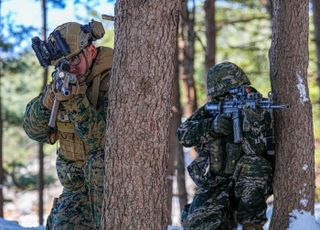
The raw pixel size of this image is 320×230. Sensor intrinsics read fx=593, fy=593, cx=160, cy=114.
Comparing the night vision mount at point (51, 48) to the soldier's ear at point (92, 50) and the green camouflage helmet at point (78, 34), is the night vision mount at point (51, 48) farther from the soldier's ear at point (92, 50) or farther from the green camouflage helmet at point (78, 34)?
the soldier's ear at point (92, 50)

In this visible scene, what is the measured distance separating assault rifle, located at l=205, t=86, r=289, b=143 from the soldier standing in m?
1.10

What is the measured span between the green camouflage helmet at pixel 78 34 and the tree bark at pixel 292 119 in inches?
61.1

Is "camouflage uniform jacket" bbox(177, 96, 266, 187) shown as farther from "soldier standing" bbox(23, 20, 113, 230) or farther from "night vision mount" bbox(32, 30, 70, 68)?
"night vision mount" bbox(32, 30, 70, 68)

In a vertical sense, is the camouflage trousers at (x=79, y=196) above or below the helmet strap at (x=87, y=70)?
below

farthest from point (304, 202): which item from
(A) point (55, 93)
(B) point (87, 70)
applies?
(A) point (55, 93)

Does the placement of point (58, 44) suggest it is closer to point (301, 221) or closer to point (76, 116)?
point (76, 116)

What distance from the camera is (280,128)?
16.1 ft

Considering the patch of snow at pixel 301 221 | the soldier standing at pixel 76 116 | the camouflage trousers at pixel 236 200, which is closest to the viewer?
the soldier standing at pixel 76 116

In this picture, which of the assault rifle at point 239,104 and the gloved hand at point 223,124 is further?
the gloved hand at point 223,124

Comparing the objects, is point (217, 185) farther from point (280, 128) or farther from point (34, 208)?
point (34, 208)

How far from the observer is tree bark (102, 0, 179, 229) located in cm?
356

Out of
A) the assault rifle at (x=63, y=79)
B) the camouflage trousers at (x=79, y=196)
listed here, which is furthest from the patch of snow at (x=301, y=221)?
the assault rifle at (x=63, y=79)

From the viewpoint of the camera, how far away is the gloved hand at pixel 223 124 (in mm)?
5082

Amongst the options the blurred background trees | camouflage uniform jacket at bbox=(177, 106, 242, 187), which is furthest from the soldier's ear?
the blurred background trees
